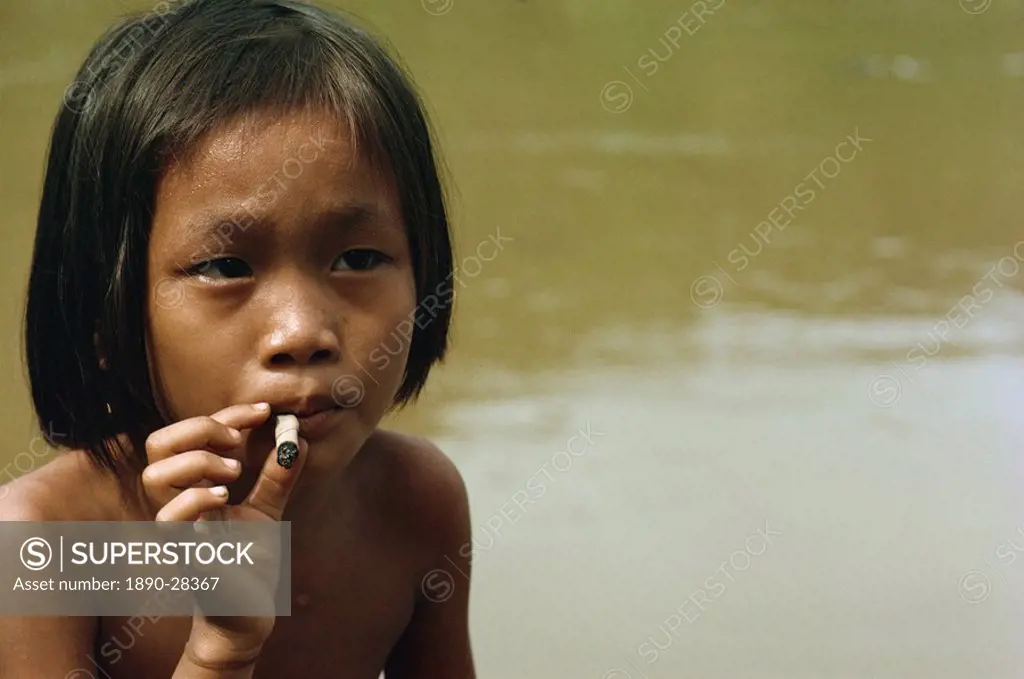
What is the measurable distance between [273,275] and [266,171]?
0.06 meters

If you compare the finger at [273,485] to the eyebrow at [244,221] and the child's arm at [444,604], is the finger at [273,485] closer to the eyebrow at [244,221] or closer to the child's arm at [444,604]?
the eyebrow at [244,221]

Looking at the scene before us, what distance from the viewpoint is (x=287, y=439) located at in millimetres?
677

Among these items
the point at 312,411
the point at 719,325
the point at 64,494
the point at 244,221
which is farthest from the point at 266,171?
the point at 719,325

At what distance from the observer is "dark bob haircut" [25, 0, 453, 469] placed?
73 centimetres

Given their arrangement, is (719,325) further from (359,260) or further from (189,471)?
(189,471)

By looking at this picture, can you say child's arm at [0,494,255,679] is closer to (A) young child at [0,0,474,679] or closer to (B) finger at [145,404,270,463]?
(A) young child at [0,0,474,679]

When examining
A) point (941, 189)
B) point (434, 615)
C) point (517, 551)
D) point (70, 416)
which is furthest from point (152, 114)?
point (941, 189)

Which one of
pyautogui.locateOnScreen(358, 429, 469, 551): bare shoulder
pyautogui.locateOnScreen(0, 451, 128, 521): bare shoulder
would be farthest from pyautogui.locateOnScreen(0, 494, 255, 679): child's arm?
pyautogui.locateOnScreen(358, 429, 469, 551): bare shoulder

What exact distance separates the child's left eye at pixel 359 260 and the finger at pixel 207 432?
9 cm

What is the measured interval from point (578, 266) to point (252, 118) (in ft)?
3.58

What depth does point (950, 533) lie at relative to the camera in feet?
4.40

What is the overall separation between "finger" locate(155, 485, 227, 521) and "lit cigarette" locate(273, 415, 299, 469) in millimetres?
36

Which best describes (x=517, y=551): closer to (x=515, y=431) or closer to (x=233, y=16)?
(x=515, y=431)

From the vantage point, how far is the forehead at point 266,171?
70 cm
